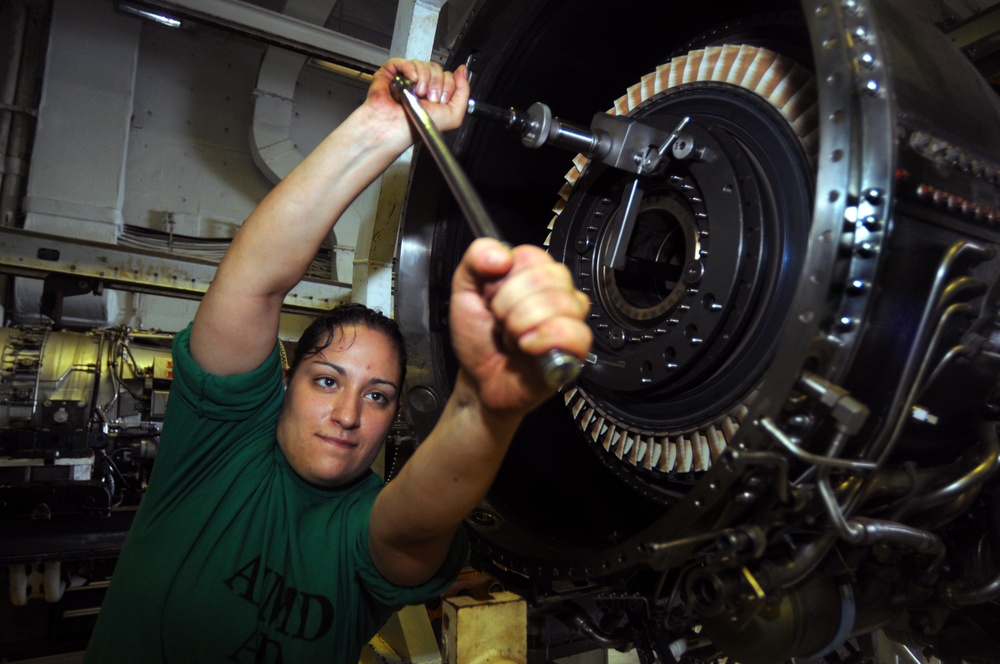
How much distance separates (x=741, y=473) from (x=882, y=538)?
0.53 feet

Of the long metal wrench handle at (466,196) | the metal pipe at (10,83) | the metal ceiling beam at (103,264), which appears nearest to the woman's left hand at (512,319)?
the long metal wrench handle at (466,196)

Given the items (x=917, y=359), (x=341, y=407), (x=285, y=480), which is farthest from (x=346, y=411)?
(x=917, y=359)

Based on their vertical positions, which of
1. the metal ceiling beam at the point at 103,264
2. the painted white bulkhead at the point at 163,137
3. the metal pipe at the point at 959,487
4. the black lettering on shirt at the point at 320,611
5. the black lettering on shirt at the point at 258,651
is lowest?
the black lettering on shirt at the point at 258,651

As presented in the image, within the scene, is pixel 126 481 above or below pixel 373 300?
below

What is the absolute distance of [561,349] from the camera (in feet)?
1.49

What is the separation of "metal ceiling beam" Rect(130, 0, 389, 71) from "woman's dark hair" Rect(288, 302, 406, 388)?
1.41m

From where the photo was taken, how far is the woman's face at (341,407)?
108cm

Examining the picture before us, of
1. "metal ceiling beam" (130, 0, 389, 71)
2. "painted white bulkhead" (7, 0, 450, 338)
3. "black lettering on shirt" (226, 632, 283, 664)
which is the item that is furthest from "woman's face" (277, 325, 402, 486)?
"painted white bulkhead" (7, 0, 450, 338)

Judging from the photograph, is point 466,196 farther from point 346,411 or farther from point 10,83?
point 10,83

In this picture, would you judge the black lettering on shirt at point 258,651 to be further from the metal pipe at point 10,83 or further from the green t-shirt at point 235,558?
the metal pipe at point 10,83

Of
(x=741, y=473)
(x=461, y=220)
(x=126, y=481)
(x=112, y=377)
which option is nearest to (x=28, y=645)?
(x=126, y=481)

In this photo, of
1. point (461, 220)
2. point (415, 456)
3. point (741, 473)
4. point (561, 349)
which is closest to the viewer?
point (561, 349)

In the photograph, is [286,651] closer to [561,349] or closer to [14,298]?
[561,349]

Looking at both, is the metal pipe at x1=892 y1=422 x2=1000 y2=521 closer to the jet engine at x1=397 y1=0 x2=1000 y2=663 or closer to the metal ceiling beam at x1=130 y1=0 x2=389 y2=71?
the jet engine at x1=397 y1=0 x2=1000 y2=663
